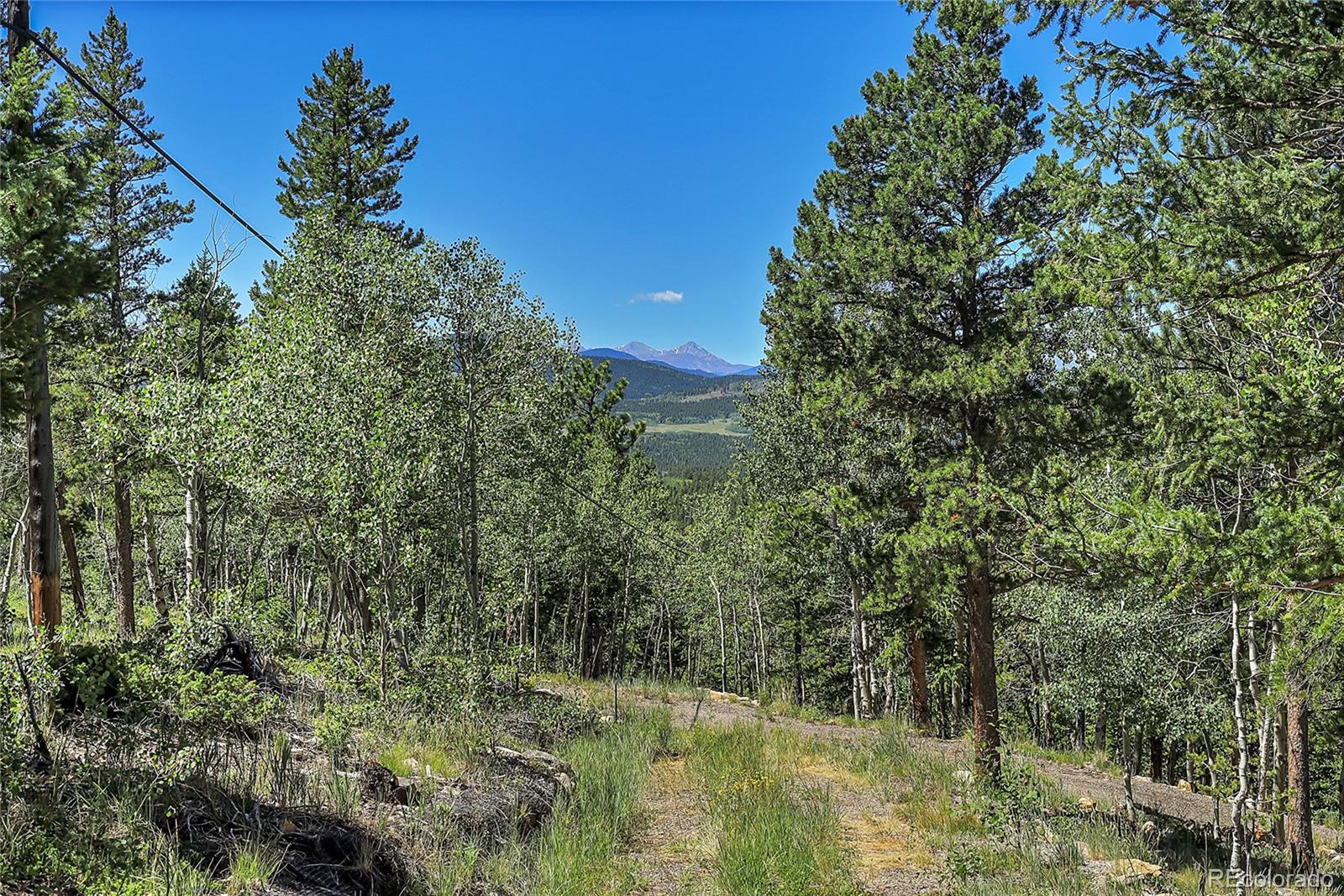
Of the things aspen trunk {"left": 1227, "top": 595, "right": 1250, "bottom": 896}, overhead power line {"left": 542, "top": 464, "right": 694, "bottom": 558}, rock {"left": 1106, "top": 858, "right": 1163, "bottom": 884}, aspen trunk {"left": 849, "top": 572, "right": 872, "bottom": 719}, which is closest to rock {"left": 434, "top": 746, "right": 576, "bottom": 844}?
rock {"left": 1106, "top": 858, "right": 1163, "bottom": 884}

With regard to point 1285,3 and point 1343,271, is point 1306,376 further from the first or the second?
point 1285,3

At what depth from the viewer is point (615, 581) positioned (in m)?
36.6

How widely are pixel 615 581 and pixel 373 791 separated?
29918 mm

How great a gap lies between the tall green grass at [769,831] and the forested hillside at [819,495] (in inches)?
2.8

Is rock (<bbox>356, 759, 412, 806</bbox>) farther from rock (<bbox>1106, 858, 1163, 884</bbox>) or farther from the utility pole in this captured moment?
rock (<bbox>1106, 858, 1163, 884</bbox>)

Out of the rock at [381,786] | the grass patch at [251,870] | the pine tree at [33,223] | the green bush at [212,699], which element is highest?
the pine tree at [33,223]

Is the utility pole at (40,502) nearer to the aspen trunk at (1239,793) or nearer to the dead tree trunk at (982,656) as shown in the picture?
the aspen trunk at (1239,793)

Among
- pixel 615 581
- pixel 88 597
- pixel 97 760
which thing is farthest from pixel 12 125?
pixel 615 581

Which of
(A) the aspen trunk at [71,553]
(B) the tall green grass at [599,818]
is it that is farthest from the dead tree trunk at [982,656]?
(A) the aspen trunk at [71,553]

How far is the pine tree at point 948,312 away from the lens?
9484mm

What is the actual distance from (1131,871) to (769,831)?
3.31 meters

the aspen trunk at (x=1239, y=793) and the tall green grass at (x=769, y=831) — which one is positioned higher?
the aspen trunk at (x=1239, y=793)

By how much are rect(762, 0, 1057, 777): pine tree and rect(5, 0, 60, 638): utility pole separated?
899cm

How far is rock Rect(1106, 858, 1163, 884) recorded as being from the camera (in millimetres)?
6531
